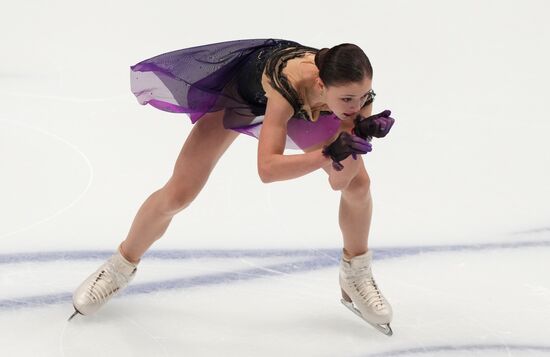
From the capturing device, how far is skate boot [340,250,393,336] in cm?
366

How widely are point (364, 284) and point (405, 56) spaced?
8.97ft

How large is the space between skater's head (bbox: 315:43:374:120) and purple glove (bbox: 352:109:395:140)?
0.09 metres

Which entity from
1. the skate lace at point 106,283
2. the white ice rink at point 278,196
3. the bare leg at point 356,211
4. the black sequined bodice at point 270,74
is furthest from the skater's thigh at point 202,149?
the white ice rink at point 278,196

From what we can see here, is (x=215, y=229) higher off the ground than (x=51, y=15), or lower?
lower

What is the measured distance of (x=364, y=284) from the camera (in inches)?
146

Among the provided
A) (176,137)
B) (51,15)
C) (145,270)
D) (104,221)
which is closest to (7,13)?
(51,15)

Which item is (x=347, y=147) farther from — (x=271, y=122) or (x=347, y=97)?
(x=271, y=122)

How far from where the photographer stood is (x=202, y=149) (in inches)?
141

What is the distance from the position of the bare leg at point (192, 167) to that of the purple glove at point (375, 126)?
716mm

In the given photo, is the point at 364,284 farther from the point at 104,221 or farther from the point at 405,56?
the point at 405,56

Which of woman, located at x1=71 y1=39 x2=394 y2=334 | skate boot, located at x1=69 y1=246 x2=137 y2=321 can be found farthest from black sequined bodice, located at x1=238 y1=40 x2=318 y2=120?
skate boot, located at x1=69 y1=246 x2=137 y2=321

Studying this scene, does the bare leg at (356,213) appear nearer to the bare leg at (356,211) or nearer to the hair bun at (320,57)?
the bare leg at (356,211)

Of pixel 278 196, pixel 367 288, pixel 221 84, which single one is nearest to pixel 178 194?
pixel 221 84

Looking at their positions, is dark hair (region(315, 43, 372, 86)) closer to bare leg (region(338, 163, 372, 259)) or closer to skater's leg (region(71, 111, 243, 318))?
bare leg (region(338, 163, 372, 259))
